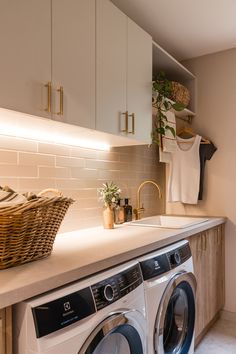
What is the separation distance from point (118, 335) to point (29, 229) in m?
0.60

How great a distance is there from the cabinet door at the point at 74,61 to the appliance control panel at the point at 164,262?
2.51 feet

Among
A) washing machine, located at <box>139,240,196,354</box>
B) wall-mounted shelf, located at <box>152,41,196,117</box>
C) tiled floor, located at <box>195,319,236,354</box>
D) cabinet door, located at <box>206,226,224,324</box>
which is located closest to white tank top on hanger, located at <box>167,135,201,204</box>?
wall-mounted shelf, located at <box>152,41,196,117</box>

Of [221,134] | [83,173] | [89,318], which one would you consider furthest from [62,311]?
[221,134]

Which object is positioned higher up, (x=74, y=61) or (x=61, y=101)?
(x=74, y=61)

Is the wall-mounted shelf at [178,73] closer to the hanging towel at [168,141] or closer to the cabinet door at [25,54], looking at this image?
the hanging towel at [168,141]

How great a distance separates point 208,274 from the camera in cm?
241

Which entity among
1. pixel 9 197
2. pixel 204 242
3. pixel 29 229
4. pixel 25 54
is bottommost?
pixel 204 242

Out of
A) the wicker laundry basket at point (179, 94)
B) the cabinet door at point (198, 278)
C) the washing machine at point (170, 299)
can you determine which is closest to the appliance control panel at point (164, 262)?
the washing machine at point (170, 299)

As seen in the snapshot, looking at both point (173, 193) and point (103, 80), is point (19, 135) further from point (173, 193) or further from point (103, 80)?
point (173, 193)

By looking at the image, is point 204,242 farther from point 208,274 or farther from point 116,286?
point 116,286

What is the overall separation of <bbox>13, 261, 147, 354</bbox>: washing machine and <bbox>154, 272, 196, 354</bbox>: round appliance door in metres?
0.31

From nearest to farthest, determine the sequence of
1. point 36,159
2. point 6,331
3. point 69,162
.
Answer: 1. point 6,331
2. point 36,159
3. point 69,162

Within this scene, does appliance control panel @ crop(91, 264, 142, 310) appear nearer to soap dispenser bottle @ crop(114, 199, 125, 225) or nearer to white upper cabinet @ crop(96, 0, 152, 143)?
white upper cabinet @ crop(96, 0, 152, 143)

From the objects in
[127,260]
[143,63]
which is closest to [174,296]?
[127,260]
